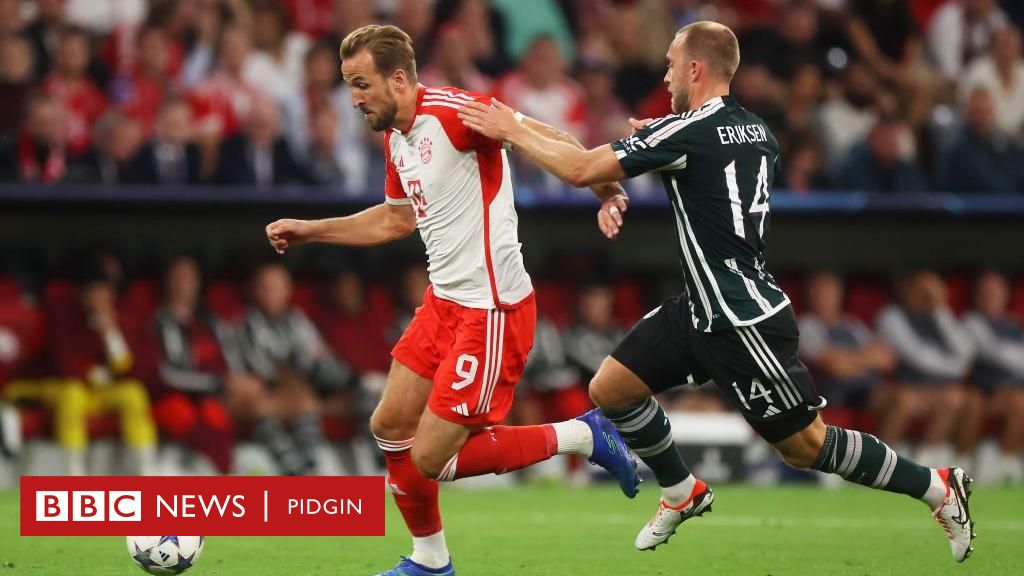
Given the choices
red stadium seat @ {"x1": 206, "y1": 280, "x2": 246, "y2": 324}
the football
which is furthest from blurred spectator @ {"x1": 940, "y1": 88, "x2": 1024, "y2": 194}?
the football

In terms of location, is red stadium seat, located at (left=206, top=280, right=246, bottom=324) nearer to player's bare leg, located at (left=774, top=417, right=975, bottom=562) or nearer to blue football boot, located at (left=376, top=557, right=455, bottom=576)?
blue football boot, located at (left=376, top=557, right=455, bottom=576)

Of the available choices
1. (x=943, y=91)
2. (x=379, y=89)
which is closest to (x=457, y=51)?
(x=943, y=91)

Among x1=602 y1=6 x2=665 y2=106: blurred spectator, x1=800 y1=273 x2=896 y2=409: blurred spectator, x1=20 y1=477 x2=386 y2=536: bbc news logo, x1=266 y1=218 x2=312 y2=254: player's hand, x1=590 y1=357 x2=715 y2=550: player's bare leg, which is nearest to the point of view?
x1=266 y1=218 x2=312 y2=254: player's hand

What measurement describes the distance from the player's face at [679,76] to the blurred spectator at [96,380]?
265 inches

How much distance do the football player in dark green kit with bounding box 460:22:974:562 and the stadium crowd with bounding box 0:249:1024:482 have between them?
6.33 metres

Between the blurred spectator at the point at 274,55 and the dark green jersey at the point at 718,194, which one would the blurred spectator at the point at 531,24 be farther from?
the dark green jersey at the point at 718,194

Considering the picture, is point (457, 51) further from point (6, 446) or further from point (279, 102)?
point (6, 446)

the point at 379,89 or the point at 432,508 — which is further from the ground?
the point at 379,89

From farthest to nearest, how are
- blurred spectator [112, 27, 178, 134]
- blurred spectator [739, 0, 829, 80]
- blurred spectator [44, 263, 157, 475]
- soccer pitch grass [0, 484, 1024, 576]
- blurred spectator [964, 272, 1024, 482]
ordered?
blurred spectator [739, 0, 829, 80] → blurred spectator [964, 272, 1024, 482] → blurred spectator [112, 27, 178, 134] → blurred spectator [44, 263, 157, 475] → soccer pitch grass [0, 484, 1024, 576]

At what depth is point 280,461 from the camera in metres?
12.2

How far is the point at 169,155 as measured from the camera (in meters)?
12.2

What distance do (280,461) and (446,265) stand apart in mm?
6354

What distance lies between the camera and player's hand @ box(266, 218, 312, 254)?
21.3ft

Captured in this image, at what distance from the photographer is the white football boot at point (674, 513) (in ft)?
22.5
